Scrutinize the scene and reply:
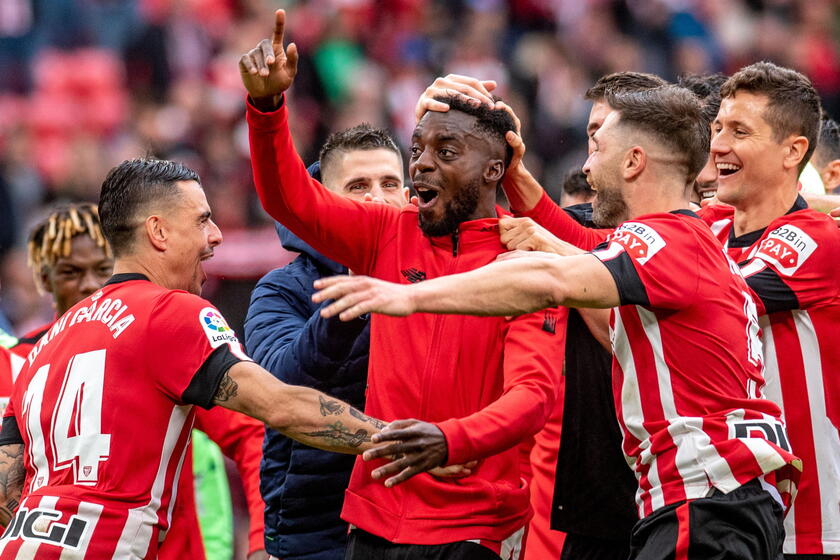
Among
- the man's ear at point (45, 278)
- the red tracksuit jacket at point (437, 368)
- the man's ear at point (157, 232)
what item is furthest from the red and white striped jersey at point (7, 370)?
the red tracksuit jacket at point (437, 368)

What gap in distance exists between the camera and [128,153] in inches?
467

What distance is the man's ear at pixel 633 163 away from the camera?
4164 mm

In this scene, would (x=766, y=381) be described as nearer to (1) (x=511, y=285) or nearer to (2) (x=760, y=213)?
(2) (x=760, y=213)

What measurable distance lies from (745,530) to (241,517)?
183 inches

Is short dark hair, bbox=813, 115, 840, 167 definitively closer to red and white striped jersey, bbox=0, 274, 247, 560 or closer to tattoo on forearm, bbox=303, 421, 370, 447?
tattoo on forearm, bbox=303, 421, 370, 447

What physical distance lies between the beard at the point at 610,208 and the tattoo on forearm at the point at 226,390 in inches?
54.3

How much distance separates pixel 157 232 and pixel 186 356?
1.90 feet

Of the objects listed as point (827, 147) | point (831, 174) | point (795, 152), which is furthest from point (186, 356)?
point (827, 147)

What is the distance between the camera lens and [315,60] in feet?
39.6

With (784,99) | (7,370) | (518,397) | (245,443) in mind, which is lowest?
(245,443)

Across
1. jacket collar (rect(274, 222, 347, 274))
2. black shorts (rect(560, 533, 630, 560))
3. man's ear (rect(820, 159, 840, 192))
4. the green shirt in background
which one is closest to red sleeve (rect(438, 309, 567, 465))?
black shorts (rect(560, 533, 630, 560))

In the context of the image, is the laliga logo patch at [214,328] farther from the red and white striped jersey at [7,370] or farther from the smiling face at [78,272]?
the smiling face at [78,272]

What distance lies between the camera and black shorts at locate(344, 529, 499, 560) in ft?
12.2

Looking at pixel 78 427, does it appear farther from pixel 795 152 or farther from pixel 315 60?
pixel 315 60
